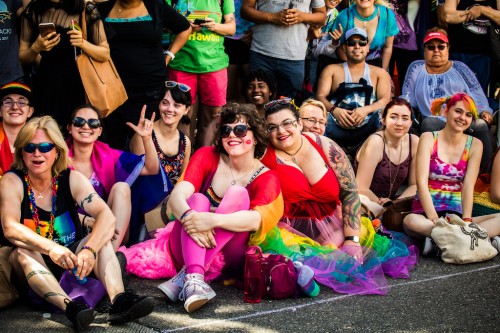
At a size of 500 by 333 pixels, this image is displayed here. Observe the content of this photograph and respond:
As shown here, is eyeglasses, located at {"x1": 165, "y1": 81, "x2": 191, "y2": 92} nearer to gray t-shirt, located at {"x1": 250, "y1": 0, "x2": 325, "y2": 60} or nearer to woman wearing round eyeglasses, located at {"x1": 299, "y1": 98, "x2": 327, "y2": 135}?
woman wearing round eyeglasses, located at {"x1": 299, "y1": 98, "x2": 327, "y2": 135}

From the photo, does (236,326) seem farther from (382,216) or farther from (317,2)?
(317,2)

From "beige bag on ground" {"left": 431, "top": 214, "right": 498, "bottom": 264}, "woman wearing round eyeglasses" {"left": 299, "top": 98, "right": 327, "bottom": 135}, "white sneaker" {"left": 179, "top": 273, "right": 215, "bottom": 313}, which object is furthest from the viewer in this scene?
"woman wearing round eyeglasses" {"left": 299, "top": 98, "right": 327, "bottom": 135}

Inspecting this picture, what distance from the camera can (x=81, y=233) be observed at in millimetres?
4559

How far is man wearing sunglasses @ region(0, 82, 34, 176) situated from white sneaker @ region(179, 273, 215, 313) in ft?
5.32

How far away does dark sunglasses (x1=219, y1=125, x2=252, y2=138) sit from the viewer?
Answer: 4785 millimetres

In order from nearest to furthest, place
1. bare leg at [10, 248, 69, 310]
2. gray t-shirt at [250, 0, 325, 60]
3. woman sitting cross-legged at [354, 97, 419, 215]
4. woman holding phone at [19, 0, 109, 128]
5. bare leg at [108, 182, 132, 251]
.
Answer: bare leg at [10, 248, 69, 310], bare leg at [108, 182, 132, 251], woman holding phone at [19, 0, 109, 128], woman sitting cross-legged at [354, 97, 419, 215], gray t-shirt at [250, 0, 325, 60]

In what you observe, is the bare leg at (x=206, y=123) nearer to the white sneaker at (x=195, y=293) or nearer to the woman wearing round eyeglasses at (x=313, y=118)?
the woman wearing round eyeglasses at (x=313, y=118)

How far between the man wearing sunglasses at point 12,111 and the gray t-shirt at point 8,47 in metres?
0.24

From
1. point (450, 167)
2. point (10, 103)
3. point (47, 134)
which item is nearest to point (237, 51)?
point (450, 167)

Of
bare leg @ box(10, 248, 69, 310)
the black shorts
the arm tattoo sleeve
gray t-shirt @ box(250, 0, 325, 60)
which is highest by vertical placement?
gray t-shirt @ box(250, 0, 325, 60)

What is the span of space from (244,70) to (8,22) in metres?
2.46

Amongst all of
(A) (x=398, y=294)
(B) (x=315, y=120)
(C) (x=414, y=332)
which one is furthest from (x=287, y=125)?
(C) (x=414, y=332)

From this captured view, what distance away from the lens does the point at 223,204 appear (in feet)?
15.2

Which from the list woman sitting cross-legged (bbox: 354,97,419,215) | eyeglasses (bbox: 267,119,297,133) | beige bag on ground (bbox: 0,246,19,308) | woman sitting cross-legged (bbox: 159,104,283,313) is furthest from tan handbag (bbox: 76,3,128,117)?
woman sitting cross-legged (bbox: 354,97,419,215)
